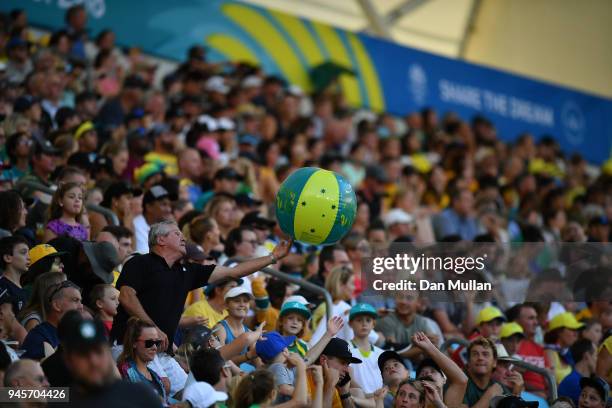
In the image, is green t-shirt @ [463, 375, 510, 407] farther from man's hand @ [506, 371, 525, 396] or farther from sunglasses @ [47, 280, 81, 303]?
sunglasses @ [47, 280, 81, 303]

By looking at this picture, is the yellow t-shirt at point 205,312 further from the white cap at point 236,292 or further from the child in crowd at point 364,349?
the child in crowd at point 364,349

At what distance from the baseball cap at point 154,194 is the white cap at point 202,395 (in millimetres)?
3654

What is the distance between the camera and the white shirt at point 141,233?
970cm

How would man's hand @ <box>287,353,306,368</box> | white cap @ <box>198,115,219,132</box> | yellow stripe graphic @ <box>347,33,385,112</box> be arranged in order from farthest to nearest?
yellow stripe graphic @ <box>347,33,385,112</box> → white cap @ <box>198,115,219,132</box> → man's hand @ <box>287,353,306,368</box>

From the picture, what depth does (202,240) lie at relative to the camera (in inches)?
377

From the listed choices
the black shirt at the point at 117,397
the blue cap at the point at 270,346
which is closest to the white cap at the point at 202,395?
the blue cap at the point at 270,346

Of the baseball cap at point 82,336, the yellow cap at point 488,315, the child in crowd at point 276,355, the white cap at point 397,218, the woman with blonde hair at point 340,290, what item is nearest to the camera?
the baseball cap at point 82,336

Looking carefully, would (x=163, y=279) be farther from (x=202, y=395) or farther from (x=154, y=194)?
(x=154, y=194)

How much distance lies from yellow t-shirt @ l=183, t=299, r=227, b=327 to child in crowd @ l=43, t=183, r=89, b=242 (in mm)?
1019

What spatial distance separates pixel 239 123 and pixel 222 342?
23.8ft

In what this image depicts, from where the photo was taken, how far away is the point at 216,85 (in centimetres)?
1507

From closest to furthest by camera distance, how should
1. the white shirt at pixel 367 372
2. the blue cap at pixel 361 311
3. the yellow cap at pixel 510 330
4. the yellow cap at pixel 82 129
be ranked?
the white shirt at pixel 367 372 → the blue cap at pixel 361 311 → the yellow cap at pixel 510 330 → the yellow cap at pixel 82 129

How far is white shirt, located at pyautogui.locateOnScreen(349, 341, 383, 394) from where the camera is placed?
851 cm

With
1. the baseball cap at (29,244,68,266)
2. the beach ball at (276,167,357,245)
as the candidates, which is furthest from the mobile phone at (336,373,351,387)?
the baseball cap at (29,244,68,266)
